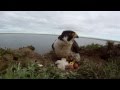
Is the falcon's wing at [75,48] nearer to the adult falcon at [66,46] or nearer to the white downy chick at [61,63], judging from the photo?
the adult falcon at [66,46]

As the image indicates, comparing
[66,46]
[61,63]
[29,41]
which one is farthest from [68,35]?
[29,41]

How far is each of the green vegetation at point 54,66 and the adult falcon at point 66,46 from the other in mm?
75

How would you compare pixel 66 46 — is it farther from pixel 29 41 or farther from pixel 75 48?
pixel 29 41

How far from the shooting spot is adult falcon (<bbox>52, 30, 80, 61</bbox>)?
19.7 ft

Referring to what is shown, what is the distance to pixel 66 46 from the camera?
603 cm

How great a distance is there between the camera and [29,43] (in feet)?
19.6

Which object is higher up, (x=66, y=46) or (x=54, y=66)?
(x=66, y=46)

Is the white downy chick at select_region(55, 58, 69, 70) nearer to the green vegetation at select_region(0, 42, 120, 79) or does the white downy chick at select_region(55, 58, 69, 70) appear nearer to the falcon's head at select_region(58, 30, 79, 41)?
the green vegetation at select_region(0, 42, 120, 79)

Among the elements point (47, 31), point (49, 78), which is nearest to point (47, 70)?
point (49, 78)

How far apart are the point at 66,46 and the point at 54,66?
30cm

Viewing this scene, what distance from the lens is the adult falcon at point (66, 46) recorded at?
19.7 feet

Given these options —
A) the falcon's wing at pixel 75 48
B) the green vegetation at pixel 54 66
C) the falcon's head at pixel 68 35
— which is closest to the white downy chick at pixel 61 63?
the green vegetation at pixel 54 66

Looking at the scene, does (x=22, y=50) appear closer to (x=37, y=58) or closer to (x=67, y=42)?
(x=37, y=58)

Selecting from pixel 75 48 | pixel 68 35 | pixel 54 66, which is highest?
pixel 68 35
